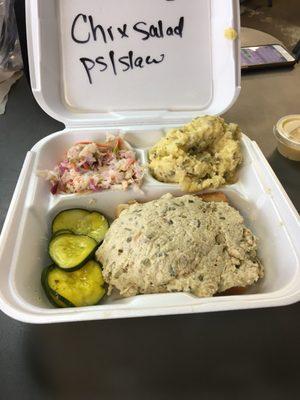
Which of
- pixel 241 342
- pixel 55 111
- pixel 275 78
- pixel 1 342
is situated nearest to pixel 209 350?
pixel 241 342

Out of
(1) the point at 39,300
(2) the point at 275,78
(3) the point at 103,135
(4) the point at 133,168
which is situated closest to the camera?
(1) the point at 39,300

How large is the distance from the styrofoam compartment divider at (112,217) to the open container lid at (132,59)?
0.12m

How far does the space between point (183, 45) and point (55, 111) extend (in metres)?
0.59

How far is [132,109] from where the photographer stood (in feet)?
4.82

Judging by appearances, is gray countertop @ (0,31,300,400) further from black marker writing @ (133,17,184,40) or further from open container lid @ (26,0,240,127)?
black marker writing @ (133,17,184,40)

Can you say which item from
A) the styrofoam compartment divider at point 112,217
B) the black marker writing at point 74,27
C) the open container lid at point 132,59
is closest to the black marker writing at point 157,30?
the open container lid at point 132,59

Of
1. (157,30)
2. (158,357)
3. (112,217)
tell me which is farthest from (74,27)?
(158,357)

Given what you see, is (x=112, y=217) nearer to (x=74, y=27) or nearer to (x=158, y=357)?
(x=158, y=357)

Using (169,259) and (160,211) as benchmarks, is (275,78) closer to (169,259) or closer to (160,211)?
(160,211)

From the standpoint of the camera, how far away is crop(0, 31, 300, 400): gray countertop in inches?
36.3

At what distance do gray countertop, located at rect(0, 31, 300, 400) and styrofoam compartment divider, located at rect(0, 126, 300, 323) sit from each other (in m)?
0.11

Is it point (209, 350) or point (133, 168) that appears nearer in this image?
point (209, 350)

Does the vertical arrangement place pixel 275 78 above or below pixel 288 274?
above

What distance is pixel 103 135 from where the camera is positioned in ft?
4.73
